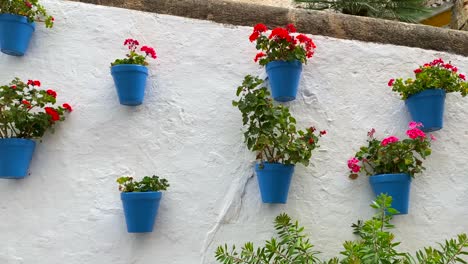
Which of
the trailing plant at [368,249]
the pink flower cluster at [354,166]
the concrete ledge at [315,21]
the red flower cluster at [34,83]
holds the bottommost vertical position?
the trailing plant at [368,249]

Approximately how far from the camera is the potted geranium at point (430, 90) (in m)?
2.30

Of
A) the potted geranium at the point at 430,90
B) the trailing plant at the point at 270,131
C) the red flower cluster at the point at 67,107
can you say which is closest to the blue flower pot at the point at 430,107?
the potted geranium at the point at 430,90

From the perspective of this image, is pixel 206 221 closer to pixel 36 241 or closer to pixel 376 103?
pixel 36 241

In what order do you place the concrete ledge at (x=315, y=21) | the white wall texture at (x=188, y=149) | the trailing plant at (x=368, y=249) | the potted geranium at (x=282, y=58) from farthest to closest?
the concrete ledge at (x=315, y=21) < the potted geranium at (x=282, y=58) < the white wall texture at (x=188, y=149) < the trailing plant at (x=368, y=249)

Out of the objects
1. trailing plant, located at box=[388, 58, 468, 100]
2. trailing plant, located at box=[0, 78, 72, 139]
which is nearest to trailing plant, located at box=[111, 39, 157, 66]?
trailing plant, located at box=[0, 78, 72, 139]

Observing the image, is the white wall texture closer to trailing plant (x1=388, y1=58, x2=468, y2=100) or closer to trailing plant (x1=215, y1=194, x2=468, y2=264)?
trailing plant (x1=388, y1=58, x2=468, y2=100)

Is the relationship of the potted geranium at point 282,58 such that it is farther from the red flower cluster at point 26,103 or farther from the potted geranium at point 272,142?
the red flower cluster at point 26,103

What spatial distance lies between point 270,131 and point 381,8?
3.73m

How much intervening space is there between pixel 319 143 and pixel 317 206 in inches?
12.8

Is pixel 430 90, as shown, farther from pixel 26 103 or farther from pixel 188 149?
pixel 26 103

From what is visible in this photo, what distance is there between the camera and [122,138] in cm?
224

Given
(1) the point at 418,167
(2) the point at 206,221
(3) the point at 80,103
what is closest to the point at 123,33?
(3) the point at 80,103

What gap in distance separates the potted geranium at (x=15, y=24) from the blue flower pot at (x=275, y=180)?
4.29 feet

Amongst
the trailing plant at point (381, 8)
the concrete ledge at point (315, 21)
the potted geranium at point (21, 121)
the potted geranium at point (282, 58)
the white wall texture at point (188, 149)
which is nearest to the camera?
the potted geranium at point (21, 121)
